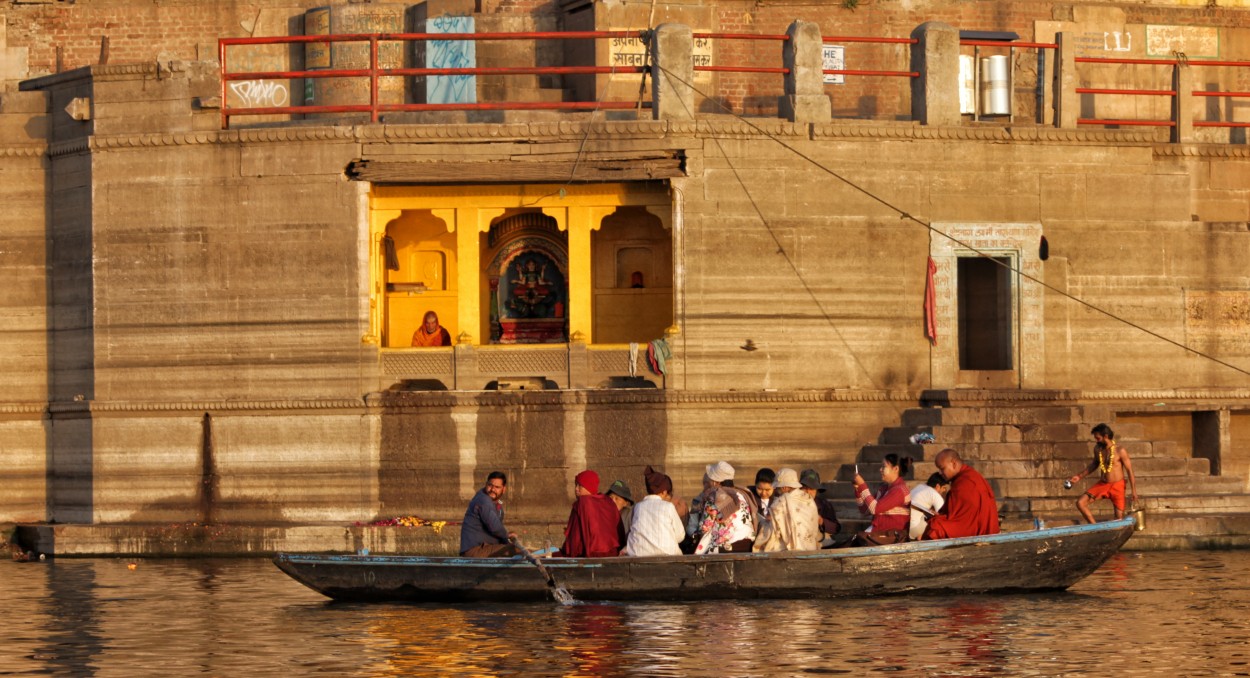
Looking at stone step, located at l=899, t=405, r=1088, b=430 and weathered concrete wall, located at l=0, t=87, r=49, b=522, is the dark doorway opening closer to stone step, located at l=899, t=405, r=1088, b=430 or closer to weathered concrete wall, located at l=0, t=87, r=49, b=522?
stone step, located at l=899, t=405, r=1088, b=430

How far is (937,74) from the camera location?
78.1 ft

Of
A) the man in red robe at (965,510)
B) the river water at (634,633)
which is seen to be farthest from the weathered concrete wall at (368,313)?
the man in red robe at (965,510)

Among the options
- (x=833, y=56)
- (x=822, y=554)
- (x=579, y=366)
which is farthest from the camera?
(x=833, y=56)

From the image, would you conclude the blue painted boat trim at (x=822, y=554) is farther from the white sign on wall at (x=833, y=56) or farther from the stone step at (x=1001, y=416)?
the white sign on wall at (x=833, y=56)

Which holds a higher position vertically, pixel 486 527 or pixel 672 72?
pixel 672 72

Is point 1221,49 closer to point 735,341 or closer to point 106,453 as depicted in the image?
point 735,341

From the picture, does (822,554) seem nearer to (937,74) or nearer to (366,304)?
(366,304)

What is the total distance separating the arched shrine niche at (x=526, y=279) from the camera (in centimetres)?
2572

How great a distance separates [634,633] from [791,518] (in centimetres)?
279

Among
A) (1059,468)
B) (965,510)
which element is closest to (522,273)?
(1059,468)

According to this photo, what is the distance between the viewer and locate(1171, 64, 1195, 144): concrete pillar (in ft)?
81.4

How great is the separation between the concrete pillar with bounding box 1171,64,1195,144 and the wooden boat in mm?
8344

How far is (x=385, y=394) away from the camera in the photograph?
22906mm

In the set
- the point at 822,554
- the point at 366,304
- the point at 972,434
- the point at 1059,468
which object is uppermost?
the point at 366,304
